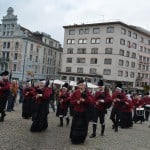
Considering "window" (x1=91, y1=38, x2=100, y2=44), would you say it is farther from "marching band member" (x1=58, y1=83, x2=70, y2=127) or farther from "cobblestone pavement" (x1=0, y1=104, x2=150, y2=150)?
"cobblestone pavement" (x1=0, y1=104, x2=150, y2=150)

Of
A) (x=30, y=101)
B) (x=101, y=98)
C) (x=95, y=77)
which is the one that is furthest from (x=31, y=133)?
(x=95, y=77)

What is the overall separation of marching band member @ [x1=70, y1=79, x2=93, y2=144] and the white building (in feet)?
202

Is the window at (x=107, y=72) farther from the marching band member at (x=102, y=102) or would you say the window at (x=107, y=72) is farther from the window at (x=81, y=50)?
the marching band member at (x=102, y=102)

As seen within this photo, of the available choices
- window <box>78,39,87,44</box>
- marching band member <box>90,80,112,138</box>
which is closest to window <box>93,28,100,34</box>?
window <box>78,39,87,44</box>

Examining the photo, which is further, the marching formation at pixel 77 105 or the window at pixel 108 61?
the window at pixel 108 61

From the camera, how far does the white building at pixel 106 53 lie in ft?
244

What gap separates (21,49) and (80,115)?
225 feet

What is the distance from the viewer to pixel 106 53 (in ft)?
247

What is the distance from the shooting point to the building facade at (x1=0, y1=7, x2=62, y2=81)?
259 feet

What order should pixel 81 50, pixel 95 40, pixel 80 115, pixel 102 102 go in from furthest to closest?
pixel 81 50
pixel 95 40
pixel 102 102
pixel 80 115

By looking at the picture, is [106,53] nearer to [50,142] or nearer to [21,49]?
[21,49]

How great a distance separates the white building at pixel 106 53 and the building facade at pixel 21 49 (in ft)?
21.2

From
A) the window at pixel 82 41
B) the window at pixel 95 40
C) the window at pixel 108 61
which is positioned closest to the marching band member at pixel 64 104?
the window at pixel 108 61

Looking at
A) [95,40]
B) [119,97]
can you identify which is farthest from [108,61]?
[119,97]
